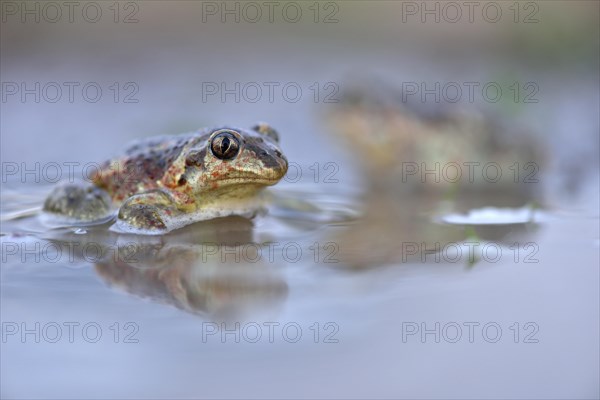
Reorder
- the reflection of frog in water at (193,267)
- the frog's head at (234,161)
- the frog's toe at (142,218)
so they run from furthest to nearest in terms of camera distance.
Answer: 1. the frog's toe at (142,218)
2. the frog's head at (234,161)
3. the reflection of frog in water at (193,267)

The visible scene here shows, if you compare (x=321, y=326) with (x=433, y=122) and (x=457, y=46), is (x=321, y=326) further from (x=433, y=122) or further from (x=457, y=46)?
(x=457, y=46)

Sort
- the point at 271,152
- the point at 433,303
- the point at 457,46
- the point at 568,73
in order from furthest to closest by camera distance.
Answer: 1. the point at 457,46
2. the point at 568,73
3. the point at 271,152
4. the point at 433,303

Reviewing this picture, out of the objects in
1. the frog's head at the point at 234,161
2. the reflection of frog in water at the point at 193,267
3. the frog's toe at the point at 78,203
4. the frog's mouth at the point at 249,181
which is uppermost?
the frog's head at the point at 234,161

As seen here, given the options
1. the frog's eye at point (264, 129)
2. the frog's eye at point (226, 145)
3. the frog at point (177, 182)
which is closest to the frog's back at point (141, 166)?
the frog at point (177, 182)

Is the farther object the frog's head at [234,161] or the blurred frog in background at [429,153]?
the blurred frog in background at [429,153]

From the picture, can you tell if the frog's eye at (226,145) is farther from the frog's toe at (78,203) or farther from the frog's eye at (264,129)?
the frog's toe at (78,203)

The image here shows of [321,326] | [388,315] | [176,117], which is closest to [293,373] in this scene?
[321,326]
